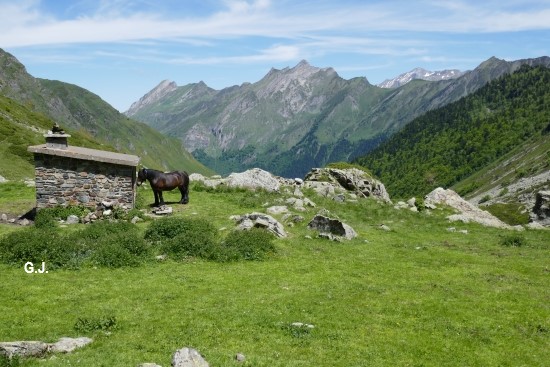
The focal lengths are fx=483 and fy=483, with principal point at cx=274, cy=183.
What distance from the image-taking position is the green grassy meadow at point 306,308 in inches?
565

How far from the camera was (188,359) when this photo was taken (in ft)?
41.3

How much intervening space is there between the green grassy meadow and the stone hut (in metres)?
4.95

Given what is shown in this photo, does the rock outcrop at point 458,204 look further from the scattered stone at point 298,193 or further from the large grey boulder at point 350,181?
the scattered stone at point 298,193

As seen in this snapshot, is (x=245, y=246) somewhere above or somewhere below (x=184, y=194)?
below

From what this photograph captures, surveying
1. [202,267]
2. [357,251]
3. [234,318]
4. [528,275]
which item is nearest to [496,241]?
[528,275]

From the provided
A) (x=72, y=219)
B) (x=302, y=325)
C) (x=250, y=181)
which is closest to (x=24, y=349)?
(x=302, y=325)

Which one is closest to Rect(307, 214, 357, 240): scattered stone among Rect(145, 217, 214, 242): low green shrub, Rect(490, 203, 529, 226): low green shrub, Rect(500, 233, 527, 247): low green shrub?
Rect(145, 217, 214, 242): low green shrub

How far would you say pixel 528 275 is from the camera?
2375 centimetres

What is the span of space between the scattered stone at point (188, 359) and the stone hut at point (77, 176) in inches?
838

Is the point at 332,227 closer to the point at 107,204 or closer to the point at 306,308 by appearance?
the point at 306,308

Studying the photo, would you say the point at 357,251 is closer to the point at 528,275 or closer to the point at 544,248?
the point at 528,275

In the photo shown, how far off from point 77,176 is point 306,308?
20566mm

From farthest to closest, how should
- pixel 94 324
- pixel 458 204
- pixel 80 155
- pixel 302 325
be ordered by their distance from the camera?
pixel 458 204 < pixel 80 155 < pixel 302 325 < pixel 94 324

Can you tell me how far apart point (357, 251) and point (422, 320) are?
10469mm
